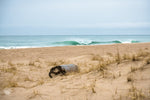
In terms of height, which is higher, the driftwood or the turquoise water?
the turquoise water

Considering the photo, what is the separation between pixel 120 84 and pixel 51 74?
2610 millimetres

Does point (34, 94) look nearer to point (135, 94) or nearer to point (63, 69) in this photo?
point (63, 69)

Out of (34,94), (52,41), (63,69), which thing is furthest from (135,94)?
(52,41)

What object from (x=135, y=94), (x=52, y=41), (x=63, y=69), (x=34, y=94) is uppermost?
(x=52, y=41)

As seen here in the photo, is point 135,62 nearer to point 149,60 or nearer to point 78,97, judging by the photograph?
point 149,60

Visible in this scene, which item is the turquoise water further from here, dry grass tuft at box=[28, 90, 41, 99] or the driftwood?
dry grass tuft at box=[28, 90, 41, 99]

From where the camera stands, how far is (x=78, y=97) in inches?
122

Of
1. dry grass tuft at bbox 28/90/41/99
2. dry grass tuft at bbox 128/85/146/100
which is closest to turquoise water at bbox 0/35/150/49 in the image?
dry grass tuft at bbox 28/90/41/99

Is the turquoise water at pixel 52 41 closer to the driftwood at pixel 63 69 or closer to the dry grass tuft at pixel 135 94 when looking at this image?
the driftwood at pixel 63 69

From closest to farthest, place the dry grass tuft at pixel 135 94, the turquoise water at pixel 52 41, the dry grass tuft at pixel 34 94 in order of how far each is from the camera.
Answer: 1. the dry grass tuft at pixel 135 94
2. the dry grass tuft at pixel 34 94
3. the turquoise water at pixel 52 41

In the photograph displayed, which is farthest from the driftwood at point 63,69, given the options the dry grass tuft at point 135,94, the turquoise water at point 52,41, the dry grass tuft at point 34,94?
the turquoise water at point 52,41

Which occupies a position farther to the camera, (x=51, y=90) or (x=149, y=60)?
(x=149, y=60)

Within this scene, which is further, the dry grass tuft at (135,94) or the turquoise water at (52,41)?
the turquoise water at (52,41)

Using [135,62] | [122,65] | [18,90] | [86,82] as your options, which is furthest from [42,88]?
[135,62]
